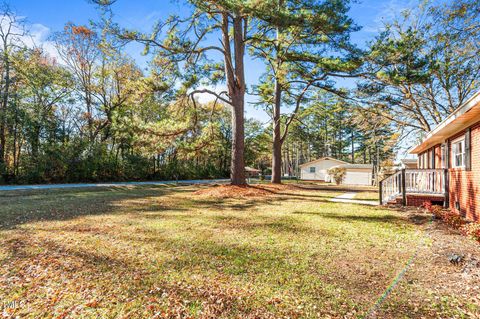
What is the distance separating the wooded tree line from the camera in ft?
31.2

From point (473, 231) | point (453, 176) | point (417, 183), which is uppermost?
point (453, 176)

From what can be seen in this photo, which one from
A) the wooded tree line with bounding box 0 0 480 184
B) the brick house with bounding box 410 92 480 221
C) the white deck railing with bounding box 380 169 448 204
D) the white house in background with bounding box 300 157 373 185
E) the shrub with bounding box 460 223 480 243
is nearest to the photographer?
the shrub with bounding box 460 223 480 243

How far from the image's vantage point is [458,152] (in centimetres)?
786

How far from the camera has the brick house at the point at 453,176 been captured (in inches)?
243

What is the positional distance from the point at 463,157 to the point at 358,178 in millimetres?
24726

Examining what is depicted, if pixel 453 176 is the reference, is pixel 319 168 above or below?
below

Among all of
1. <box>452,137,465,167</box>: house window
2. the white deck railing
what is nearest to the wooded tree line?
<box>452,137,465,167</box>: house window

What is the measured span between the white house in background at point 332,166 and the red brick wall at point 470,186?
2377 centimetres

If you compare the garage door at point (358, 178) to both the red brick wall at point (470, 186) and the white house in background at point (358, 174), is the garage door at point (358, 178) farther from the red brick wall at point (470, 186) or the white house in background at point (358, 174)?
the red brick wall at point (470, 186)

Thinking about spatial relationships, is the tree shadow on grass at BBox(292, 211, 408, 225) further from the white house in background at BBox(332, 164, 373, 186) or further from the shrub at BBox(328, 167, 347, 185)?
the white house in background at BBox(332, 164, 373, 186)

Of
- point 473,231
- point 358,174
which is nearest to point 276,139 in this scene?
point 473,231

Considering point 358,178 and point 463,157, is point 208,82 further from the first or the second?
point 358,178

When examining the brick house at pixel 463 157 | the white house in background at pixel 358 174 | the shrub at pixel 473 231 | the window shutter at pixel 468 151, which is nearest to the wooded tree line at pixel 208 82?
the brick house at pixel 463 157

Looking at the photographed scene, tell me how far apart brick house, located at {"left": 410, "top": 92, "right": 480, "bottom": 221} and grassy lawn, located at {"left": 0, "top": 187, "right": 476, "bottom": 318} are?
2.14m
